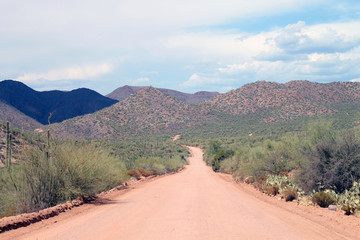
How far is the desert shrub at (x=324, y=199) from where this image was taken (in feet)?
49.0

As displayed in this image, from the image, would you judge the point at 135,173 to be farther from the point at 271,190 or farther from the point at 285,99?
the point at 285,99

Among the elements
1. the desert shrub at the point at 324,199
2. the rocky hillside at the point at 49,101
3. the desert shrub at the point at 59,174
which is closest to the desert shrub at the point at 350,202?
the desert shrub at the point at 324,199

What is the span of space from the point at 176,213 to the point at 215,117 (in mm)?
97150

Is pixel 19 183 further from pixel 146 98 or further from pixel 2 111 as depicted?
pixel 146 98

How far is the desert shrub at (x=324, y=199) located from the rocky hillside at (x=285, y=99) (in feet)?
259

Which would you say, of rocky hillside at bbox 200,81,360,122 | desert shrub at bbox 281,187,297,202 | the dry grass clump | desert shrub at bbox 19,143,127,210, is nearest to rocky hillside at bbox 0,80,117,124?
rocky hillside at bbox 200,81,360,122

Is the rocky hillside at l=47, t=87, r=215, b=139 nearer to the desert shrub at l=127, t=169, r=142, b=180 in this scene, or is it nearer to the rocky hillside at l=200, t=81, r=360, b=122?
the rocky hillside at l=200, t=81, r=360, b=122

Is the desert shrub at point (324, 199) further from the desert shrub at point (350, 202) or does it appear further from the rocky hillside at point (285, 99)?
the rocky hillside at point (285, 99)

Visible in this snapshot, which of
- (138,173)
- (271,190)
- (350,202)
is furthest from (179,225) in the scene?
(138,173)

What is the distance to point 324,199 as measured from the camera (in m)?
15.1

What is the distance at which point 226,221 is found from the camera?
1116cm

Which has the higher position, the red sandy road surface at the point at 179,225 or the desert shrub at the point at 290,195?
the red sandy road surface at the point at 179,225

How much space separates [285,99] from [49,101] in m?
88.1

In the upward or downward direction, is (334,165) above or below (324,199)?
above
